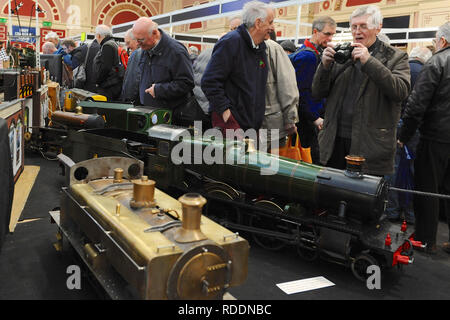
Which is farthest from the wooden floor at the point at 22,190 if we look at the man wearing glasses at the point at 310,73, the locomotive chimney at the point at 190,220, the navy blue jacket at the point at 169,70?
the man wearing glasses at the point at 310,73

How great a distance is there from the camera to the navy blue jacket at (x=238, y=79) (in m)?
3.77

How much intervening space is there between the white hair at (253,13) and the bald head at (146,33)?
1.24m

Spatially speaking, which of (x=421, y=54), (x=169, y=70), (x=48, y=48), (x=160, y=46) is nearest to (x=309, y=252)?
(x=169, y=70)

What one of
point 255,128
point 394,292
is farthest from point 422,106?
point 394,292

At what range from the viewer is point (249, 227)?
3.52 meters

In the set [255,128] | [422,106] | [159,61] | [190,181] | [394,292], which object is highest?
[159,61]

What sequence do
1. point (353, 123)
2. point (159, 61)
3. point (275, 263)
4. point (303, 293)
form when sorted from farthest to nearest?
point (159, 61) < point (353, 123) < point (275, 263) < point (303, 293)

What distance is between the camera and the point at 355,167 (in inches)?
124

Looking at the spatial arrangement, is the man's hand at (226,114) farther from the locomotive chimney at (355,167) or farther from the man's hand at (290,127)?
the locomotive chimney at (355,167)

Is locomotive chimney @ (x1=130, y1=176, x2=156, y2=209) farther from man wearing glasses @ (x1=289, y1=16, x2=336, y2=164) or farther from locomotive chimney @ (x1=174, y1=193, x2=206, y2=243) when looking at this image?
man wearing glasses @ (x1=289, y1=16, x2=336, y2=164)

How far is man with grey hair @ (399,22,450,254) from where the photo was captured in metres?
3.83
